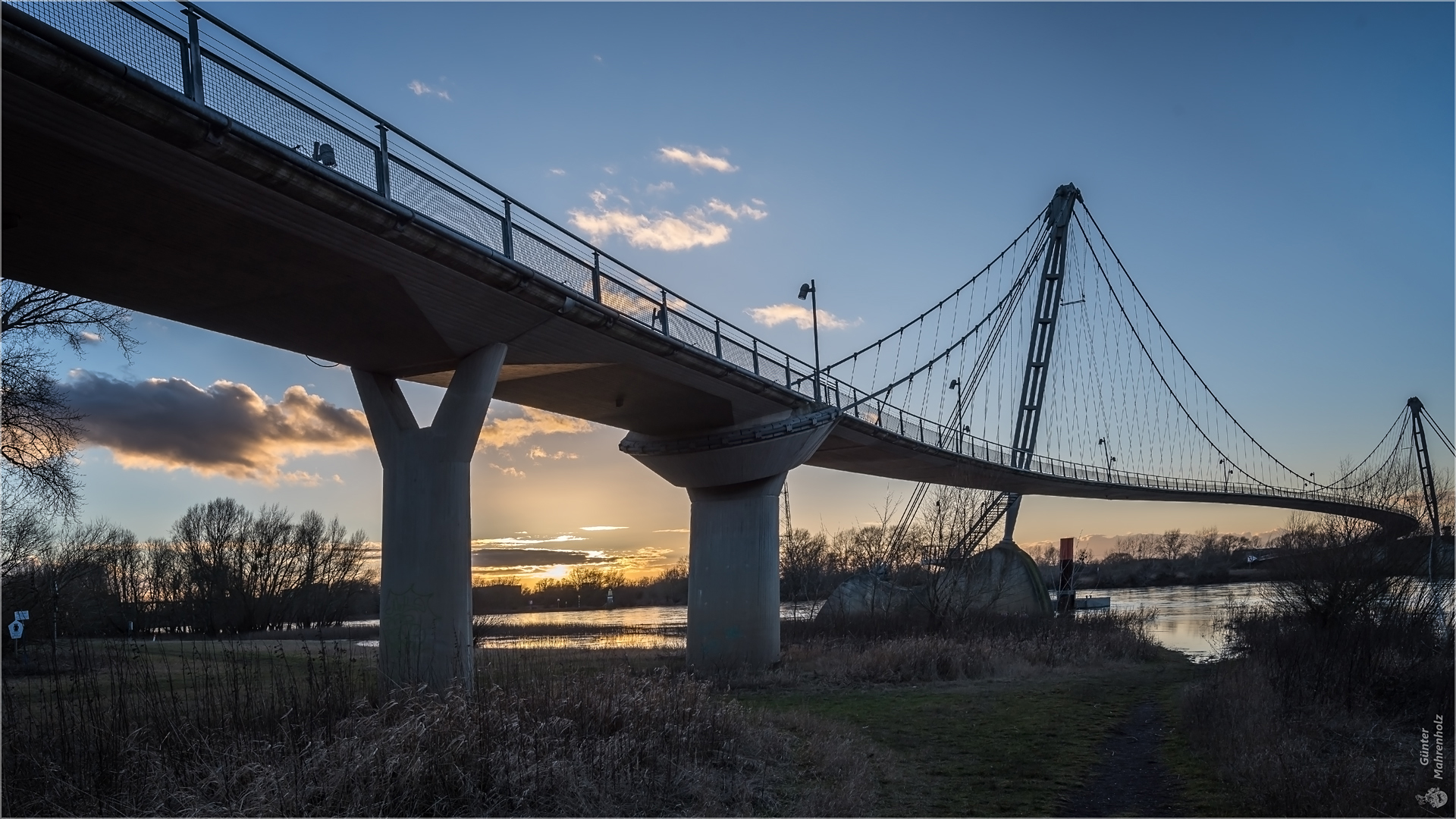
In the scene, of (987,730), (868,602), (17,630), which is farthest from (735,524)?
(17,630)

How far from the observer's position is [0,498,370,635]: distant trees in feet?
40.4

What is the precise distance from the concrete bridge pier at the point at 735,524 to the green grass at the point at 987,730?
6.19 m

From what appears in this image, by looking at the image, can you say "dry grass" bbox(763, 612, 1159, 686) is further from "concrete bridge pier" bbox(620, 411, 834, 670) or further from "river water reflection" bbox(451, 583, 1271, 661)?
"river water reflection" bbox(451, 583, 1271, 661)

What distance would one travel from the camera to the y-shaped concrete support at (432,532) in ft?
54.2

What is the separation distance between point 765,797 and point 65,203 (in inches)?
401


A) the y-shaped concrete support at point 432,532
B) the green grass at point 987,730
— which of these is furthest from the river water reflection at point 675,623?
the green grass at point 987,730

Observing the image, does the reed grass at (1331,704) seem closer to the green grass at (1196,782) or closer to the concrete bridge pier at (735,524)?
the green grass at (1196,782)

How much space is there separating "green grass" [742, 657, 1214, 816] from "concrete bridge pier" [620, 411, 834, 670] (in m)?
6.19

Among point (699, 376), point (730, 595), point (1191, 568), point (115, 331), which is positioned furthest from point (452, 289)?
point (1191, 568)

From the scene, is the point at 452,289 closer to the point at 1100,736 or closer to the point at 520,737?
the point at 520,737

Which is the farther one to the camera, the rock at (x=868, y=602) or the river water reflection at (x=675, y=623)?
the rock at (x=868, y=602)

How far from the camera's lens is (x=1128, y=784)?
1148 centimetres

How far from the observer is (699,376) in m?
22.7

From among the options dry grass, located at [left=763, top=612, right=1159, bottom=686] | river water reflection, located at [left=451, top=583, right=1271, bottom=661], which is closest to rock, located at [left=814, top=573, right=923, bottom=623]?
dry grass, located at [left=763, top=612, right=1159, bottom=686]
